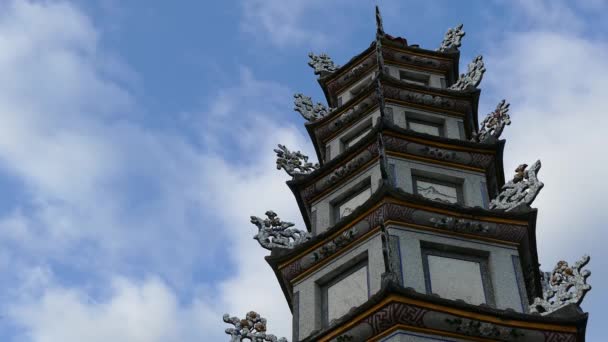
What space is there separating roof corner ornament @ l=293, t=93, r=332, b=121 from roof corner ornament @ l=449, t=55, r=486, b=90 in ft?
11.7

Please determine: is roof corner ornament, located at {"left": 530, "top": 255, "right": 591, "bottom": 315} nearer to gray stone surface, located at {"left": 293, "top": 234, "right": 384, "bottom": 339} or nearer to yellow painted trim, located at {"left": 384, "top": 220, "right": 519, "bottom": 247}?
yellow painted trim, located at {"left": 384, "top": 220, "right": 519, "bottom": 247}

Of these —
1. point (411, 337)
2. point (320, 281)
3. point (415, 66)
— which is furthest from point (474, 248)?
point (415, 66)

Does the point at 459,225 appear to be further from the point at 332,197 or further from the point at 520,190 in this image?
the point at 332,197

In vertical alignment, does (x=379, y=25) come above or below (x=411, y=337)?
above

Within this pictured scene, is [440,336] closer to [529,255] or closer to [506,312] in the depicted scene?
[506,312]

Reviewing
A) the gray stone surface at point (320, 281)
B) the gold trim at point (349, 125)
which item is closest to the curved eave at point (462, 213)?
the gray stone surface at point (320, 281)

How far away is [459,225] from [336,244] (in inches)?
94.7

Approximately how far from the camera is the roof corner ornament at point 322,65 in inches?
1085

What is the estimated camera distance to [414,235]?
17.7m

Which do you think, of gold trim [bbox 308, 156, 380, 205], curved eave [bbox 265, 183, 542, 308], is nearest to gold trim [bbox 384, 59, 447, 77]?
gold trim [bbox 308, 156, 380, 205]

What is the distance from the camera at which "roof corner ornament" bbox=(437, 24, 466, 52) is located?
27.1 m

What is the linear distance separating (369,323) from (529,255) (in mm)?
4420

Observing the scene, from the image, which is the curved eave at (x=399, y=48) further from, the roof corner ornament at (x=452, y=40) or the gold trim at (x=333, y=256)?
the gold trim at (x=333, y=256)

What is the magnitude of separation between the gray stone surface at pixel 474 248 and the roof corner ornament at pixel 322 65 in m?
10.5
